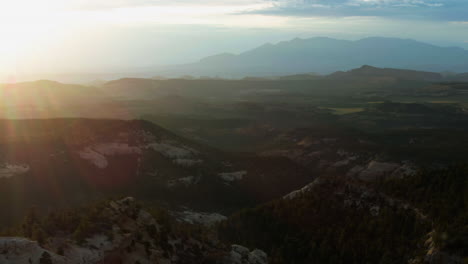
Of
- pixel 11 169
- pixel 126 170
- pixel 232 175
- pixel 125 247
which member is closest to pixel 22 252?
Answer: pixel 125 247

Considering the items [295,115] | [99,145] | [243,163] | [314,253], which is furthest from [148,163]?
[295,115]

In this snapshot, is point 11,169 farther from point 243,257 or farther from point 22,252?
point 22,252

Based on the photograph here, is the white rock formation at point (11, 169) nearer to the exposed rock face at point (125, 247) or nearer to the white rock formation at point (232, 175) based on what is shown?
the white rock formation at point (232, 175)

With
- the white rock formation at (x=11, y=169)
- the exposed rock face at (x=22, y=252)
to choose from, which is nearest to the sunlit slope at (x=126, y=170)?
the white rock formation at (x=11, y=169)

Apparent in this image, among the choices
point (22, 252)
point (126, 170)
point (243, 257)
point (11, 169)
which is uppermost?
point (22, 252)

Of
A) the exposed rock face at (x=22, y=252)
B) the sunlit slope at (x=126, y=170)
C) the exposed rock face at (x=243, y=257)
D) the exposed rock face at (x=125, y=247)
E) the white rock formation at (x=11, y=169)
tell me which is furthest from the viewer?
the sunlit slope at (x=126, y=170)

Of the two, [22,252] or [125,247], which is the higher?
[22,252]

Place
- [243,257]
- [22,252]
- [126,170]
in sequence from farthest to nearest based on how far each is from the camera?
[126,170] → [243,257] → [22,252]

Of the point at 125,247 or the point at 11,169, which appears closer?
the point at 125,247

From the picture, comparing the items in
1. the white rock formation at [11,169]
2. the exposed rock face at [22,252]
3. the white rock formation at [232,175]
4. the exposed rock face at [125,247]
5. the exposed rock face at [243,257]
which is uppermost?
the exposed rock face at [22,252]
